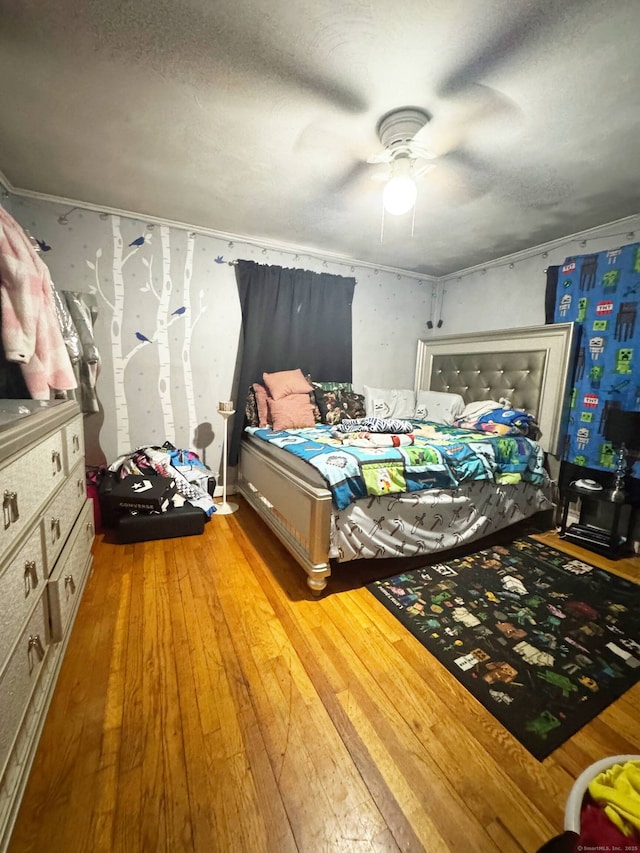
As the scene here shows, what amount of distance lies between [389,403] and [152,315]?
2.27 meters

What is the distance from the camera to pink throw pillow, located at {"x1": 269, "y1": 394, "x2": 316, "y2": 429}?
2812 mm

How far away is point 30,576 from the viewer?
102cm

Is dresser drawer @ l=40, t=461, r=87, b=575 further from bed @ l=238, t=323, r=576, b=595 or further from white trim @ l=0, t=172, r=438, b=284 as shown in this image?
white trim @ l=0, t=172, r=438, b=284

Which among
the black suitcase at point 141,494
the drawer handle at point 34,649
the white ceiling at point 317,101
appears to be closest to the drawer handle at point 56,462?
the drawer handle at point 34,649

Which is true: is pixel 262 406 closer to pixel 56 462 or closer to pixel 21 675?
pixel 56 462

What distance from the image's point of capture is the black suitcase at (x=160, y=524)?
228cm

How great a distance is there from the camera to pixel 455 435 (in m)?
2.71

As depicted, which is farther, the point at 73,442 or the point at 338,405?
the point at 338,405

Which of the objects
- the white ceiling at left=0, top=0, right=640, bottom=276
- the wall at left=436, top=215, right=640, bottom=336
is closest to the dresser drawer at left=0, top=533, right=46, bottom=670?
the white ceiling at left=0, top=0, right=640, bottom=276

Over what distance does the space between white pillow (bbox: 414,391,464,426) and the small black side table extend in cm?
108

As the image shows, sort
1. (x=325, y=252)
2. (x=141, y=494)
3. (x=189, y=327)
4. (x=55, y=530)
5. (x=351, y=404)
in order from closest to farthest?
(x=55, y=530) → (x=141, y=494) → (x=189, y=327) → (x=351, y=404) → (x=325, y=252)

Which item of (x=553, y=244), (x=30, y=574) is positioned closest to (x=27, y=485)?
(x=30, y=574)

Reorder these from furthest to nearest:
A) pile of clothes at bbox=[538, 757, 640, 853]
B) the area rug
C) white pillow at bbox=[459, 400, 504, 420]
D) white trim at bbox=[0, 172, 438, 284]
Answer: white pillow at bbox=[459, 400, 504, 420] → white trim at bbox=[0, 172, 438, 284] → the area rug → pile of clothes at bbox=[538, 757, 640, 853]

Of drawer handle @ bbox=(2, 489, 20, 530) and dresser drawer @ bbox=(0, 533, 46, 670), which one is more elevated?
drawer handle @ bbox=(2, 489, 20, 530)
